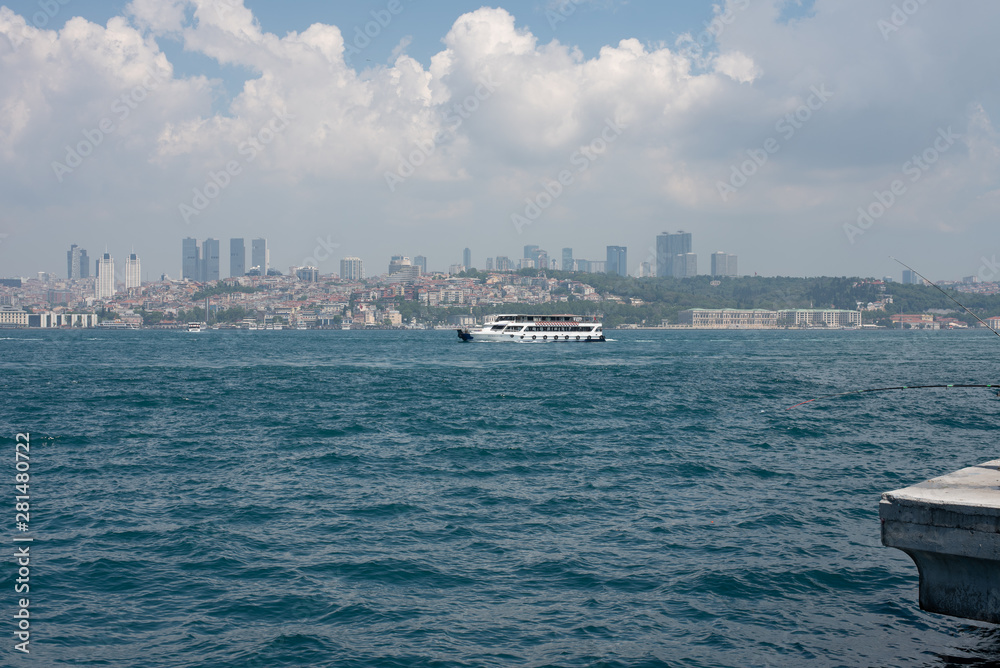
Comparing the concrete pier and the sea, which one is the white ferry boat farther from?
the concrete pier

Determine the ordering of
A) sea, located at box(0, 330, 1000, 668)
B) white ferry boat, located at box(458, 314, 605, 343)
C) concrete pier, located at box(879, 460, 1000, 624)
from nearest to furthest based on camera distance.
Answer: concrete pier, located at box(879, 460, 1000, 624)
sea, located at box(0, 330, 1000, 668)
white ferry boat, located at box(458, 314, 605, 343)

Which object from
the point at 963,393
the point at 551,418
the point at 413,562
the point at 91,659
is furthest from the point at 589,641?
the point at 963,393

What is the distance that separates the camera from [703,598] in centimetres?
795

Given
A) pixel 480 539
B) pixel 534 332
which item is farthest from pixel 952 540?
pixel 534 332

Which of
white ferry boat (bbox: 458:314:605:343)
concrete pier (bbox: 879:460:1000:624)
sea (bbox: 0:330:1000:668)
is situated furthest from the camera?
white ferry boat (bbox: 458:314:605:343)

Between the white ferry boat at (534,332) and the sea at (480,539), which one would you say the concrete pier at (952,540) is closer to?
the sea at (480,539)

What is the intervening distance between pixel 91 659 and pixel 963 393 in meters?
31.5

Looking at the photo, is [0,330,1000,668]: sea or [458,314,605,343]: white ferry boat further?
[458,314,605,343]: white ferry boat

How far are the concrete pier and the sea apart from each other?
25.3 inches

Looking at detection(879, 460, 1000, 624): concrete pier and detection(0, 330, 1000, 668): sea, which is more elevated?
detection(879, 460, 1000, 624): concrete pier

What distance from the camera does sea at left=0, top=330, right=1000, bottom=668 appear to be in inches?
274

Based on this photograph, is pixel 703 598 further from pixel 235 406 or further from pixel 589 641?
pixel 235 406

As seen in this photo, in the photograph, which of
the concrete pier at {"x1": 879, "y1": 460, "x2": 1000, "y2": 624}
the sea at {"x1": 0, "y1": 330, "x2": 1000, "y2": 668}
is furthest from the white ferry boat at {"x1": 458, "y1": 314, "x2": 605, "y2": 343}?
the concrete pier at {"x1": 879, "y1": 460, "x2": 1000, "y2": 624}

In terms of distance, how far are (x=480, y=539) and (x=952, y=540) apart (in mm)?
5715
